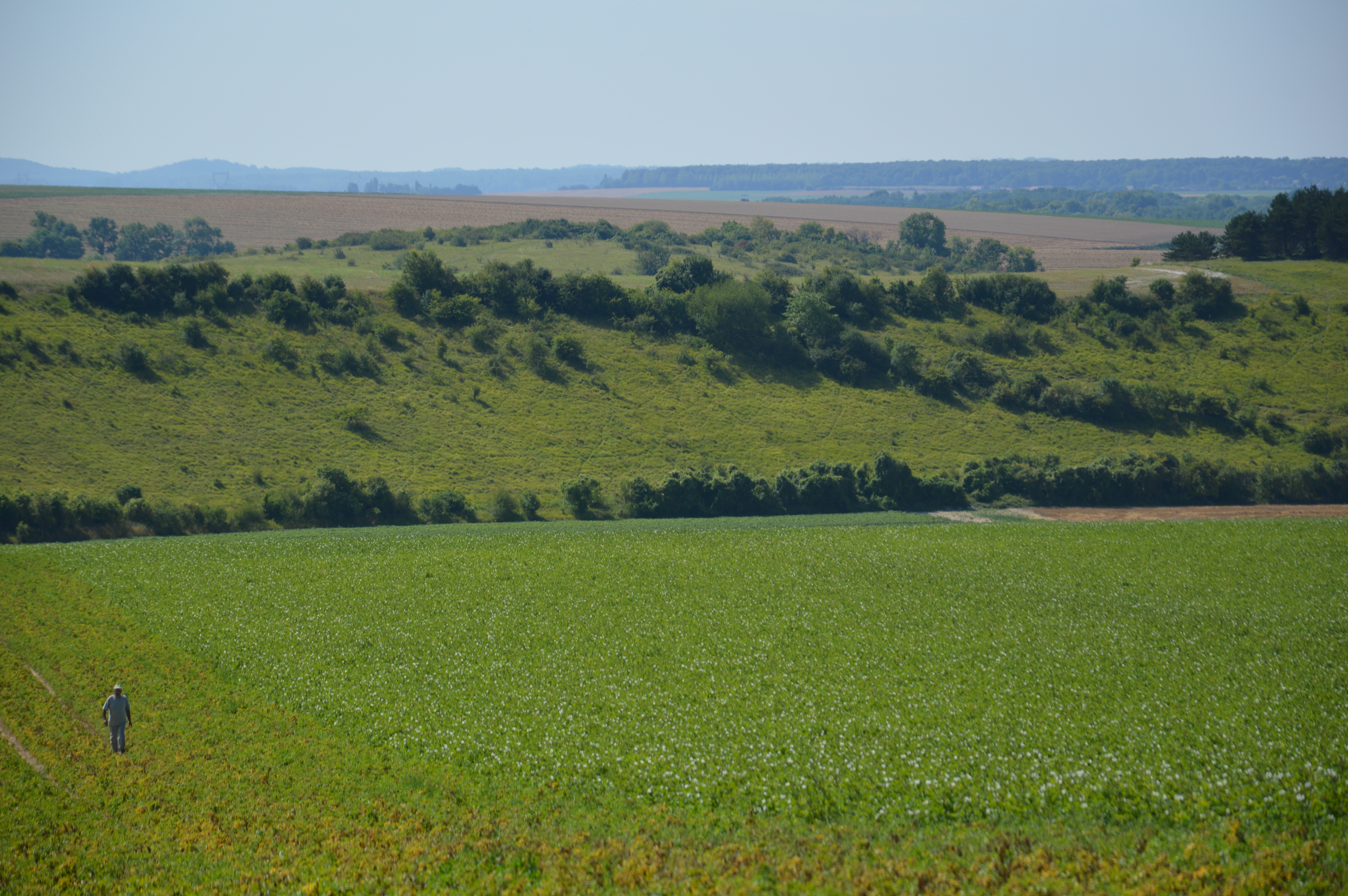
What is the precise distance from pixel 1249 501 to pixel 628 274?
71.0 metres

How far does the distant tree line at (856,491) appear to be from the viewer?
5119 cm

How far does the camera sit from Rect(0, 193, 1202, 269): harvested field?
418ft

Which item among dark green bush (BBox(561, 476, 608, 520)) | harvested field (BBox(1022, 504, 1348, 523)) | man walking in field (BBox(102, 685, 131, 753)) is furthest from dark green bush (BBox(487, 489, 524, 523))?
harvested field (BBox(1022, 504, 1348, 523))

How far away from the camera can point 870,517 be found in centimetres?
4956

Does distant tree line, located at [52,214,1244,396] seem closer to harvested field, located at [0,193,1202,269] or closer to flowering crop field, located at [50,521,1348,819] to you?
harvested field, located at [0,193,1202,269]

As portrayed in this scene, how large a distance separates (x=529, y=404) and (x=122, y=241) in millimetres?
94075

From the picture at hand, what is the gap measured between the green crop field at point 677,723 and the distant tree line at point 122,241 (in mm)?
101740

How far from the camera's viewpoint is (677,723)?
70.3ft

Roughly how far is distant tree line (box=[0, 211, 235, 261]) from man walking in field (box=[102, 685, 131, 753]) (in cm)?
11215

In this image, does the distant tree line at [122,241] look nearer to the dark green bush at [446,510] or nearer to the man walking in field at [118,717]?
the dark green bush at [446,510]

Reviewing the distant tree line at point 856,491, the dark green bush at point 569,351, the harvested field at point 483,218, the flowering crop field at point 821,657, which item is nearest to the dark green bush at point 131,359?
the distant tree line at point 856,491

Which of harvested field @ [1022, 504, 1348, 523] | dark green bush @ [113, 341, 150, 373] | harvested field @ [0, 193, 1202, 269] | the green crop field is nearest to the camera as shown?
the green crop field

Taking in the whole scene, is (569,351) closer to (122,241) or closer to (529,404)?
(529,404)

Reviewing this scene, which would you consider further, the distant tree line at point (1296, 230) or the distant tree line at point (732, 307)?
the distant tree line at point (1296, 230)
